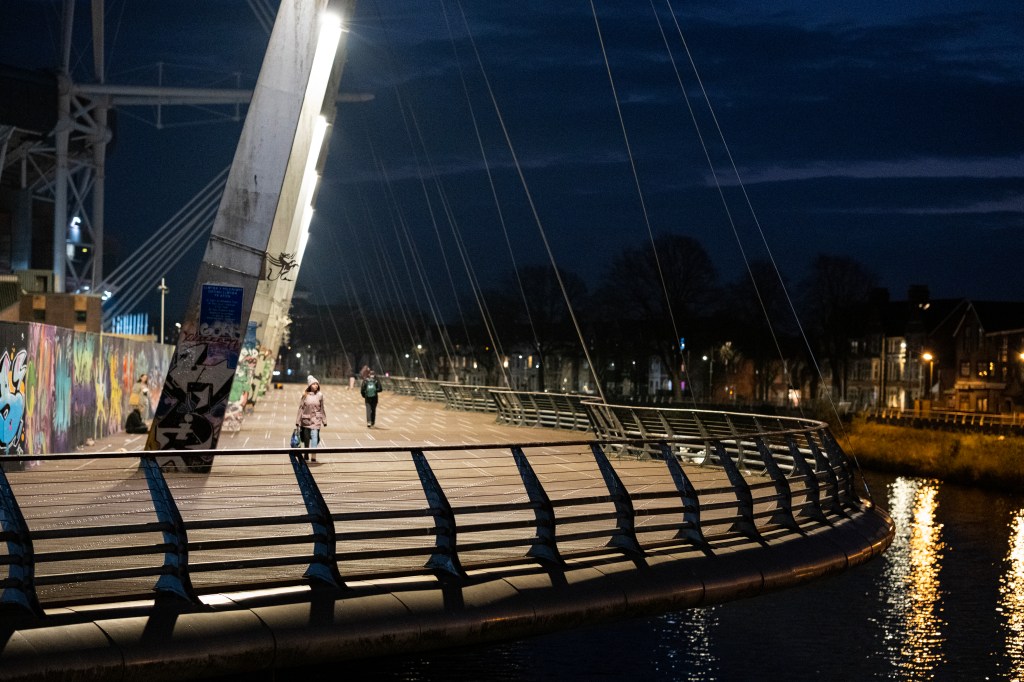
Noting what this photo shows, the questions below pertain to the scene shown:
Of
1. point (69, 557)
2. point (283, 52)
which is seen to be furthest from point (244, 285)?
point (69, 557)

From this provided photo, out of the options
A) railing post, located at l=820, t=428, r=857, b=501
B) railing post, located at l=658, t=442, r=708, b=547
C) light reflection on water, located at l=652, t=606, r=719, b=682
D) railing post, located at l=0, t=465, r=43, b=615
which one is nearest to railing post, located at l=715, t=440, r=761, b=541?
railing post, located at l=658, t=442, r=708, b=547

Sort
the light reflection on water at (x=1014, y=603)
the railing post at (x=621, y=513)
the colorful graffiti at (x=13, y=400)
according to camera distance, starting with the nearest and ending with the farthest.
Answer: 1. the railing post at (x=621, y=513)
2. the light reflection on water at (x=1014, y=603)
3. the colorful graffiti at (x=13, y=400)

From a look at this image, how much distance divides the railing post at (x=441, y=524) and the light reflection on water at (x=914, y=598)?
623 cm

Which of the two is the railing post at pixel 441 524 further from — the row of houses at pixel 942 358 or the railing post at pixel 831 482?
the row of houses at pixel 942 358

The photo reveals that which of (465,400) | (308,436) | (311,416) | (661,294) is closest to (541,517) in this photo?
(311,416)

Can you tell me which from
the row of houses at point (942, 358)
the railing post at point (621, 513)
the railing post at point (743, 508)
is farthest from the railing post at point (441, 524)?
the row of houses at point (942, 358)

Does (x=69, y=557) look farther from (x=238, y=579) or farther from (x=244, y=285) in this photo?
(x=244, y=285)

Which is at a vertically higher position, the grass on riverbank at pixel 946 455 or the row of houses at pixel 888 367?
the row of houses at pixel 888 367

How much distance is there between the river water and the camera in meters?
13.7

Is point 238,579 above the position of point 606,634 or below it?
above

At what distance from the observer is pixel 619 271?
100 m

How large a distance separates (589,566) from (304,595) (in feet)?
10.9

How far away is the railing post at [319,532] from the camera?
11.1m

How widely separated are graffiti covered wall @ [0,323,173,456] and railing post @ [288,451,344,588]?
11933 mm
